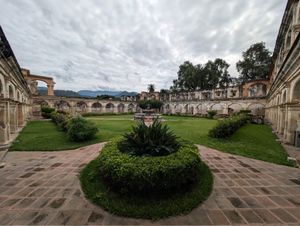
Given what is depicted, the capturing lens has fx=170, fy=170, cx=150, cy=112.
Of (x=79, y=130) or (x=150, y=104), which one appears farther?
(x=150, y=104)

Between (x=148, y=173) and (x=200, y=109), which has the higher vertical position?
(x=200, y=109)

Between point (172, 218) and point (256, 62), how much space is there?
3684 centimetres

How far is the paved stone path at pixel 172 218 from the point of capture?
278cm

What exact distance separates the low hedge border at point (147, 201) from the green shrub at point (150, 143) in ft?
3.33

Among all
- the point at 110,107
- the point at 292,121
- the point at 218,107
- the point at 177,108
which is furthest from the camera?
the point at 110,107

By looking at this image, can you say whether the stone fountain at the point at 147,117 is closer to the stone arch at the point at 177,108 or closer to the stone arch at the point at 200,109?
the stone arch at the point at 200,109

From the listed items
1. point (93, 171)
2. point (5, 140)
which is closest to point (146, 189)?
point (93, 171)

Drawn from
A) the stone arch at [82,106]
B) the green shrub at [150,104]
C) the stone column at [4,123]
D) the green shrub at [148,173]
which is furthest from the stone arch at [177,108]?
the green shrub at [148,173]

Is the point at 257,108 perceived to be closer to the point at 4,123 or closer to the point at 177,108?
the point at 177,108

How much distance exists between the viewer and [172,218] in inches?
110

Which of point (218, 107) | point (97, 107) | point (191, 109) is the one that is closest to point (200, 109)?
point (191, 109)

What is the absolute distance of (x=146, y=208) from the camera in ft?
9.69

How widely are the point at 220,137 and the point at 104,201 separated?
27.5 ft

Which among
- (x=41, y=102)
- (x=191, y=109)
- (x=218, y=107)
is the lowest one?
(x=191, y=109)
